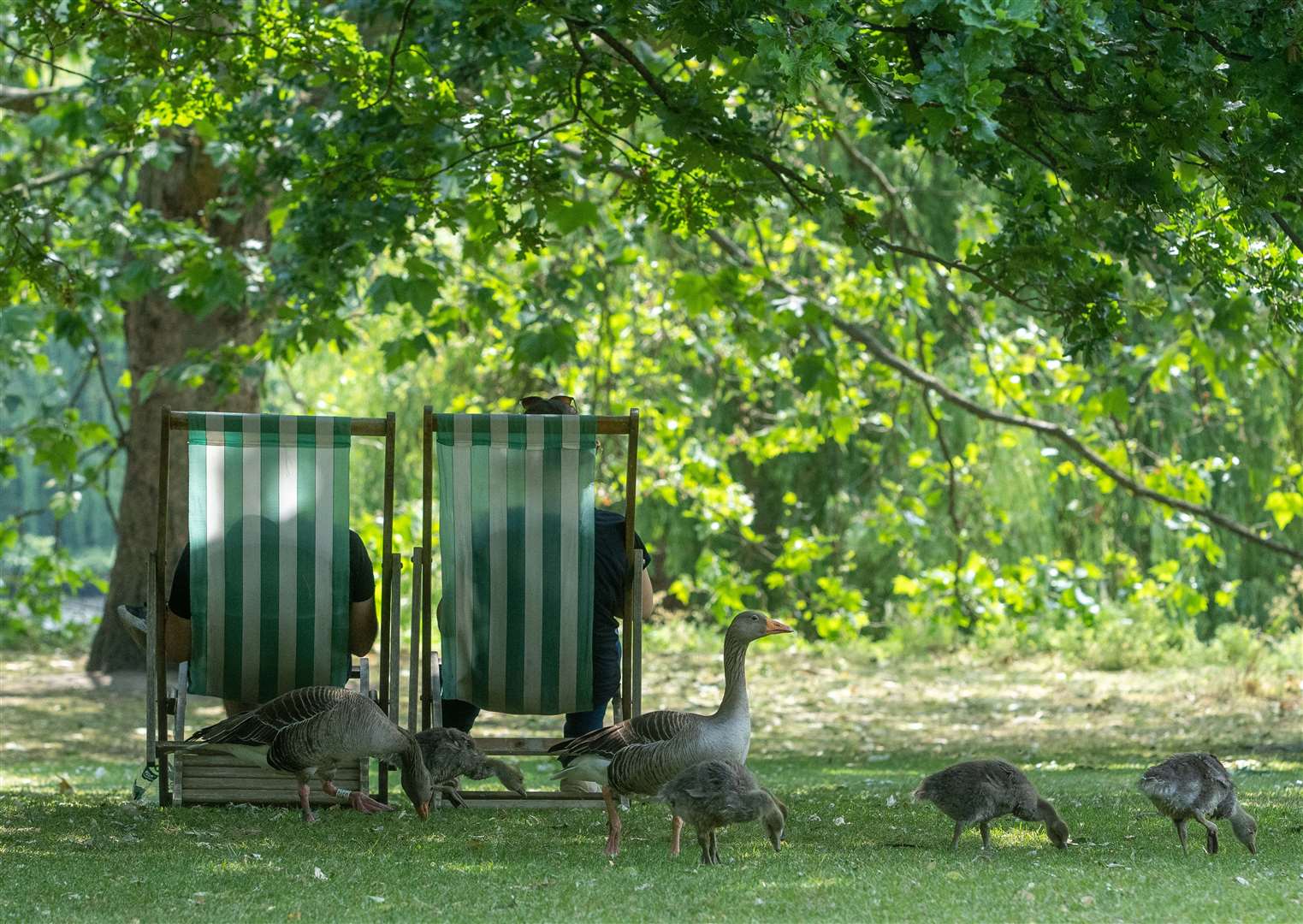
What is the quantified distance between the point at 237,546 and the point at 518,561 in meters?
A: 1.08

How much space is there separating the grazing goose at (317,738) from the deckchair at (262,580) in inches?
9.9

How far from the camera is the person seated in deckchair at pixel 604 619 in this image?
6934mm

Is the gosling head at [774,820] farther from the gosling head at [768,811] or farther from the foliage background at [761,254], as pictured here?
the foliage background at [761,254]

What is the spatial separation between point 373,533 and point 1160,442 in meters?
8.27

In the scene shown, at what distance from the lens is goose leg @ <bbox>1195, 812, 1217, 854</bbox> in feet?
17.5

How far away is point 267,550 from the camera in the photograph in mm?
6410

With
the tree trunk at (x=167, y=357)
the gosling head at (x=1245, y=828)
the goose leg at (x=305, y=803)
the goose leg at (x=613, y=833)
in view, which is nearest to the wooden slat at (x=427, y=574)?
the goose leg at (x=305, y=803)

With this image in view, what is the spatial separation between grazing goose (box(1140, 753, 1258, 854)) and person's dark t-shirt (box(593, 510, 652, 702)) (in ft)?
7.82

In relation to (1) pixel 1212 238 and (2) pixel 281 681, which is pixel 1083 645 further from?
(2) pixel 281 681

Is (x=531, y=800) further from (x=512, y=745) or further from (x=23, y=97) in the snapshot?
(x=23, y=97)

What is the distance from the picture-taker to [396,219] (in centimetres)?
856

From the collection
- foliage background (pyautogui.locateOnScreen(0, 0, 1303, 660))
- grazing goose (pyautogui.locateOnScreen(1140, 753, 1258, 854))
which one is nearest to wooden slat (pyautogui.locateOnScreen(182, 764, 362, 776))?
foliage background (pyautogui.locateOnScreen(0, 0, 1303, 660))

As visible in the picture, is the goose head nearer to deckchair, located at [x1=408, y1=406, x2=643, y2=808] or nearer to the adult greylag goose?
the adult greylag goose

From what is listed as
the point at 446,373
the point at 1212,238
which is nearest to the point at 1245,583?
the point at 446,373
